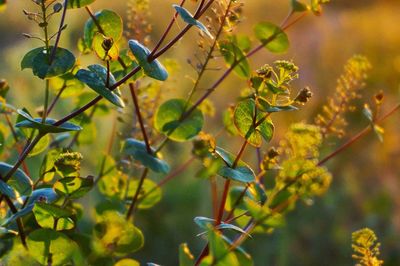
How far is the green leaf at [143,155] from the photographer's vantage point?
28.3 inches

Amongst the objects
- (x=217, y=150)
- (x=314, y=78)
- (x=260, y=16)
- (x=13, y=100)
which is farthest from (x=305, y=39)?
(x=217, y=150)

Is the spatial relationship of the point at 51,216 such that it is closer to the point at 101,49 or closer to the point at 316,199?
the point at 101,49

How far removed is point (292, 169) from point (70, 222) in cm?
20

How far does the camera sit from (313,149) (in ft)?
1.98

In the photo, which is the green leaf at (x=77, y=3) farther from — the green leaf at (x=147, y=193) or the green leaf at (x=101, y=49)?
the green leaf at (x=147, y=193)

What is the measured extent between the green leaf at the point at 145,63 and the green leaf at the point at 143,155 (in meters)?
0.13

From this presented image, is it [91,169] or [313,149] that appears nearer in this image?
[313,149]

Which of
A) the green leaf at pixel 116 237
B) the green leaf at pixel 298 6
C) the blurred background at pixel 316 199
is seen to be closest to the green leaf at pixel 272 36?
the green leaf at pixel 298 6

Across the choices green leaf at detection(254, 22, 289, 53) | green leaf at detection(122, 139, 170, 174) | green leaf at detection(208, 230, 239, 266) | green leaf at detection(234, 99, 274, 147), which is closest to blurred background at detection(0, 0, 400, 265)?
green leaf at detection(254, 22, 289, 53)

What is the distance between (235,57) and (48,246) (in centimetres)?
29

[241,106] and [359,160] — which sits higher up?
[241,106]

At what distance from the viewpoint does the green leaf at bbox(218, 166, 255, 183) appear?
1.94 feet

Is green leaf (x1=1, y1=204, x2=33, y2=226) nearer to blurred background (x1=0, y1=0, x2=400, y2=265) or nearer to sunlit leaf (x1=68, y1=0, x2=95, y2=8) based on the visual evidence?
sunlit leaf (x1=68, y1=0, x2=95, y2=8)

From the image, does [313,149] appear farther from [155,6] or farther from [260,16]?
[155,6]
